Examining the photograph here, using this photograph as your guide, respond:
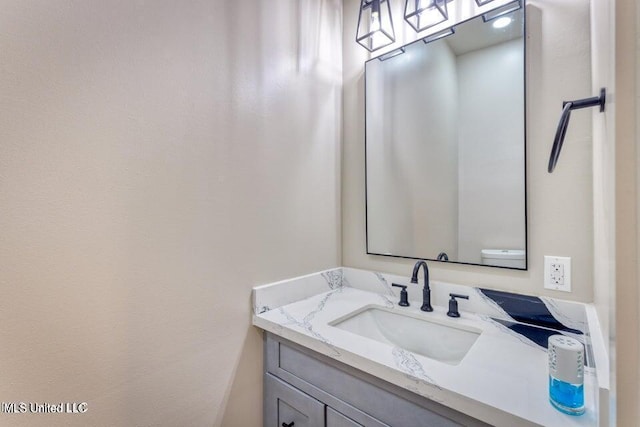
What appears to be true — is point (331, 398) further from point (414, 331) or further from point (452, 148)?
point (452, 148)

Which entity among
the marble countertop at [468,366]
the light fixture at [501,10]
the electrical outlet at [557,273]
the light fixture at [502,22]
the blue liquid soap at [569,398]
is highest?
the light fixture at [501,10]

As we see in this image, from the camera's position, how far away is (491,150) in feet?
3.84

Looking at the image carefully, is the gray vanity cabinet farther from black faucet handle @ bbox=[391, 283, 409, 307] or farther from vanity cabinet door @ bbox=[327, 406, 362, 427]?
black faucet handle @ bbox=[391, 283, 409, 307]

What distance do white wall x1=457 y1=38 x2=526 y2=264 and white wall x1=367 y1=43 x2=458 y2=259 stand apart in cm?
4

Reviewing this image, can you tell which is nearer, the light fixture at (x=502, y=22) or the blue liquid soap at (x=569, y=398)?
the blue liquid soap at (x=569, y=398)

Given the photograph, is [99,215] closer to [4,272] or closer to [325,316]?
[4,272]

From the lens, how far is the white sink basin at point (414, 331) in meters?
1.08

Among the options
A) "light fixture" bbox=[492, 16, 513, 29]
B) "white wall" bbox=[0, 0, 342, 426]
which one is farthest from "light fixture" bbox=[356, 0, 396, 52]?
"light fixture" bbox=[492, 16, 513, 29]

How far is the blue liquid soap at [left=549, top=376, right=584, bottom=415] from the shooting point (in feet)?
2.00

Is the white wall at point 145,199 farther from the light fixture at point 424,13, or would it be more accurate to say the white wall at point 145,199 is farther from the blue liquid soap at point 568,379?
the blue liquid soap at point 568,379

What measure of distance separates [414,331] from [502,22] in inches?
49.4

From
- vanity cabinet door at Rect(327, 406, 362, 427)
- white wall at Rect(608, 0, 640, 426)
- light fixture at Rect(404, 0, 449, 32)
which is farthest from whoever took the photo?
light fixture at Rect(404, 0, 449, 32)

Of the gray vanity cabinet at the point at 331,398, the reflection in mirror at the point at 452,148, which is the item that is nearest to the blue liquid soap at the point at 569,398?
the gray vanity cabinet at the point at 331,398

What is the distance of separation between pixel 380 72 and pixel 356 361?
4.35 ft
